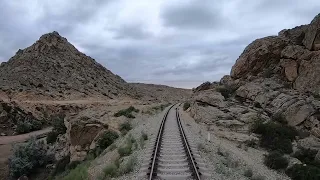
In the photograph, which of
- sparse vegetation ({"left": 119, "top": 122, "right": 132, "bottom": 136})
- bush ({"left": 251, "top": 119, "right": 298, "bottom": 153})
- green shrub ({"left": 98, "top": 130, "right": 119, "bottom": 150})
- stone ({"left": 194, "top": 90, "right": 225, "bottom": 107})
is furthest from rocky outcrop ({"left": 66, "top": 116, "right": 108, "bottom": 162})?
stone ({"left": 194, "top": 90, "right": 225, "bottom": 107})

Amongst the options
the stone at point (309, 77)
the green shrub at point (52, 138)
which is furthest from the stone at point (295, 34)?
the green shrub at point (52, 138)

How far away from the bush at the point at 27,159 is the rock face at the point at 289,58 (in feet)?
72.5

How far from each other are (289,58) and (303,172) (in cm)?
2216

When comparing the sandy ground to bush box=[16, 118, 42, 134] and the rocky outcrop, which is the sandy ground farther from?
bush box=[16, 118, 42, 134]

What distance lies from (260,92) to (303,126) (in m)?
7.23

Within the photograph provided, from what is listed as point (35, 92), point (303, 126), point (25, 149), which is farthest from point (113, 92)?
point (303, 126)

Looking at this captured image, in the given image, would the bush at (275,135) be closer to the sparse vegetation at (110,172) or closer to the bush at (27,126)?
the sparse vegetation at (110,172)

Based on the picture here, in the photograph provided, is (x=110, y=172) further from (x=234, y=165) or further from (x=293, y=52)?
(x=293, y=52)

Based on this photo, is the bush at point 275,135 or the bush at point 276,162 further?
the bush at point 275,135

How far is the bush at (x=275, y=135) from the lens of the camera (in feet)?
72.2

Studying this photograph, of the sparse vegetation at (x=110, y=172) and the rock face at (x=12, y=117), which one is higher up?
the rock face at (x=12, y=117)

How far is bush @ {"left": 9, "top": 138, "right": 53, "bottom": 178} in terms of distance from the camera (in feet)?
91.0

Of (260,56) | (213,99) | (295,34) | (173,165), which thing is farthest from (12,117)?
(173,165)

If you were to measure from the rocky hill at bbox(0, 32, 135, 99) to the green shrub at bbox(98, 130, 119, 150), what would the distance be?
156ft
